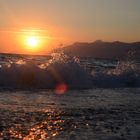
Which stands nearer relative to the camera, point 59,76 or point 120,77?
point 59,76

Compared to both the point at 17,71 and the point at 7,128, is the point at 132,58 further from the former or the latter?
the point at 7,128

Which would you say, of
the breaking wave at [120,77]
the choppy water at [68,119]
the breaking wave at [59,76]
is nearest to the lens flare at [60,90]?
the breaking wave at [59,76]

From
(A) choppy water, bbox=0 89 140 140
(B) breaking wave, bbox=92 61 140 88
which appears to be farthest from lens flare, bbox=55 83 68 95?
(A) choppy water, bbox=0 89 140 140

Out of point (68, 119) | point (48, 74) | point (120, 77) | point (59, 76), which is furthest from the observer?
point (120, 77)

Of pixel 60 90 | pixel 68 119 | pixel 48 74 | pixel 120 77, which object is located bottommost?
pixel 68 119

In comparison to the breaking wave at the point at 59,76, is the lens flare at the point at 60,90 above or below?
below

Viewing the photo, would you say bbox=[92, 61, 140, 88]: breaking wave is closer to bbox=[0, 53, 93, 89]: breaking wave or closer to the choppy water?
bbox=[0, 53, 93, 89]: breaking wave

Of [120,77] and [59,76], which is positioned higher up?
[120,77]

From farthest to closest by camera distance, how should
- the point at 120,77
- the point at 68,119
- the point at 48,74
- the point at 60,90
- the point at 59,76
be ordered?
the point at 120,77, the point at 59,76, the point at 48,74, the point at 60,90, the point at 68,119

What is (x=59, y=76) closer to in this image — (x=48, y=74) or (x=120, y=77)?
(x=48, y=74)

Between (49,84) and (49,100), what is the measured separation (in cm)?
816

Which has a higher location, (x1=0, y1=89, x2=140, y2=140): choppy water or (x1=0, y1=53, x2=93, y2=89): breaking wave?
(x1=0, y1=53, x2=93, y2=89): breaking wave

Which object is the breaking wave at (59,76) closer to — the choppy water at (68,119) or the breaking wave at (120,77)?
the breaking wave at (120,77)

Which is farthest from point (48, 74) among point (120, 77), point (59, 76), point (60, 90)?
point (120, 77)
